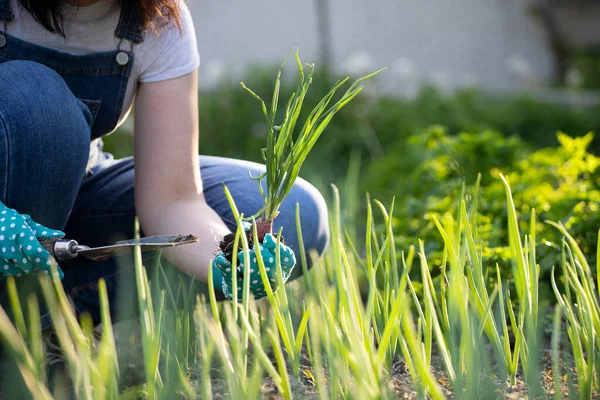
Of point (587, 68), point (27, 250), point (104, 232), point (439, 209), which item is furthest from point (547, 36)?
point (27, 250)

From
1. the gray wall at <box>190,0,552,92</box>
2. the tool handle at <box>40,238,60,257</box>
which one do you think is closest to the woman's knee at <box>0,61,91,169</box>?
the tool handle at <box>40,238,60,257</box>

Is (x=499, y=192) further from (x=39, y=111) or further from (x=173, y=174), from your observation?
(x=39, y=111)

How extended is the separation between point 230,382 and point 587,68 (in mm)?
5875

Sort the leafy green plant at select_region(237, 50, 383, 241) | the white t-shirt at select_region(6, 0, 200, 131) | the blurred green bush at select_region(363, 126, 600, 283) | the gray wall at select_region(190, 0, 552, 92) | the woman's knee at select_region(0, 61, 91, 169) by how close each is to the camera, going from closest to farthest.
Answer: the leafy green plant at select_region(237, 50, 383, 241) < the woman's knee at select_region(0, 61, 91, 169) < the white t-shirt at select_region(6, 0, 200, 131) < the blurred green bush at select_region(363, 126, 600, 283) < the gray wall at select_region(190, 0, 552, 92)

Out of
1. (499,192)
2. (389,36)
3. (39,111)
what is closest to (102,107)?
(39,111)

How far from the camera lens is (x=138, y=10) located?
140cm

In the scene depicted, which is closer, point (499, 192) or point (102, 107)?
point (102, 107)

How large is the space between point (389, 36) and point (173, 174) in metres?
4.59

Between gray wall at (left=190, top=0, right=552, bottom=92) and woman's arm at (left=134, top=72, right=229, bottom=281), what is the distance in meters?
3.18

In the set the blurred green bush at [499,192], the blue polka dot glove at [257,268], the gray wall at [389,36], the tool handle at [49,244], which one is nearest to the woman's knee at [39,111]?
the tool handle at [49,244]

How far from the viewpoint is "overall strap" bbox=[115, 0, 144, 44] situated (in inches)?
56.6

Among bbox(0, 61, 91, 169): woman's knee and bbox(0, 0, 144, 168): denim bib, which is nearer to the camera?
bbox(0, 61, 91, 169): woman's knee

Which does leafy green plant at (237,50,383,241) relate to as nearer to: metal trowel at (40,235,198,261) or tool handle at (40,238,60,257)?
metal trowel at (40,235,198,261)

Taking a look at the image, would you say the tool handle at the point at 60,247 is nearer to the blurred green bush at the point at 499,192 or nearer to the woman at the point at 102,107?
the woman at the point at 102,107
